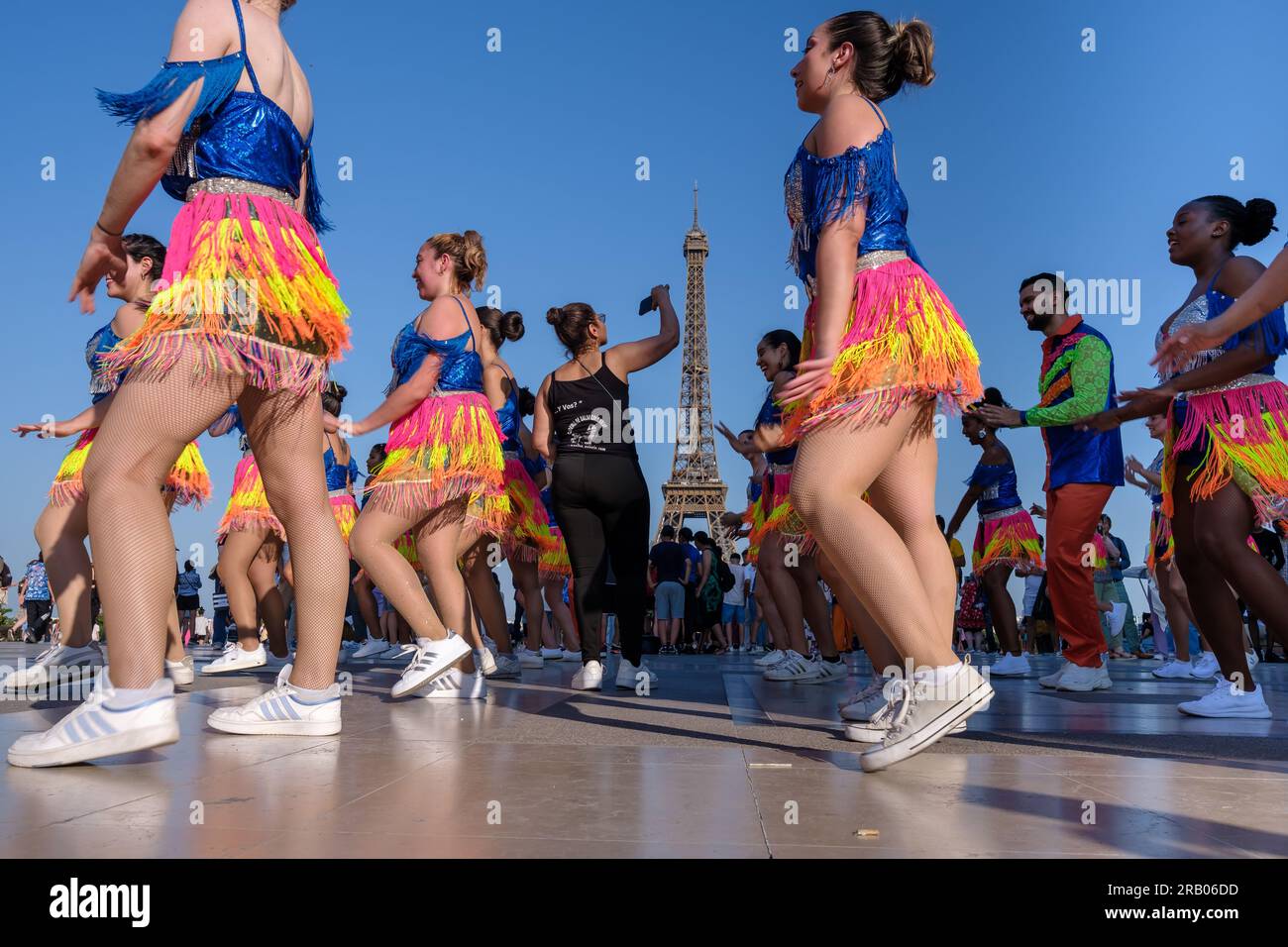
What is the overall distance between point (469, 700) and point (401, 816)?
108 inches

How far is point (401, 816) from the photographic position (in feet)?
6.56

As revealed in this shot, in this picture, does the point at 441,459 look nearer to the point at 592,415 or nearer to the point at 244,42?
the point at 592,415

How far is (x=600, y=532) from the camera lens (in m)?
5.82

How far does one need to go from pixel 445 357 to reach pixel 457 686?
1.56 meters

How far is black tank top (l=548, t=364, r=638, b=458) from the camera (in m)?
5.77

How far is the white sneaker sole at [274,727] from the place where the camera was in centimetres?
326

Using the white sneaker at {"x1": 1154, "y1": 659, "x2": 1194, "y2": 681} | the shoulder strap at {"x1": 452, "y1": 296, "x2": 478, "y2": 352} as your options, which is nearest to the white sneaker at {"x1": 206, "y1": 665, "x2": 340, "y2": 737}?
the shoulder strap at {"x1": 452, "y1": 296, "x2": 478, "y2": 352}

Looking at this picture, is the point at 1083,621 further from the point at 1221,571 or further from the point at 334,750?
the point at 334,750

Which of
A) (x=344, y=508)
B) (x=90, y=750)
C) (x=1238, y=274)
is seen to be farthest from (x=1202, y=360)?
(x=344, y=508)

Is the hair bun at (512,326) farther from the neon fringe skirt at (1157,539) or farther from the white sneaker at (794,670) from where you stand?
the neon fringe skirt at (1157,539)

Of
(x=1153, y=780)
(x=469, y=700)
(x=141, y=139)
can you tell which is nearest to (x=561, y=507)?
(x=469, y=700)

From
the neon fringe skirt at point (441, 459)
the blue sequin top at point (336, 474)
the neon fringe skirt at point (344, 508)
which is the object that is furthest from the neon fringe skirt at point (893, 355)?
the blue sequin top at point (336, 474)

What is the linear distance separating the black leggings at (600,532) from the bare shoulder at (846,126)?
9.16 ft
